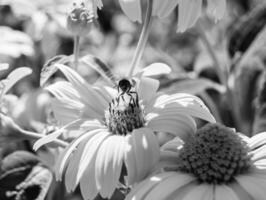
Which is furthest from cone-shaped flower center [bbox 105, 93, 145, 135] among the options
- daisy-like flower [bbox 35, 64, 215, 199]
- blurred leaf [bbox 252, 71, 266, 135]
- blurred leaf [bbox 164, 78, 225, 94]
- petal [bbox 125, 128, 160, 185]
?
blurred leaf [bbox 252, 71, 266, 135]

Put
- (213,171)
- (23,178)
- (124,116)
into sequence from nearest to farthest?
(213,171) < (124,116) < (23,178)

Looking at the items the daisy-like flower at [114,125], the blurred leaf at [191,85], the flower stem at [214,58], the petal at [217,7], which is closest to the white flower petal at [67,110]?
the daisy-like flower at [114,125]

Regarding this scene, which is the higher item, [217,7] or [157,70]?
[217,7]

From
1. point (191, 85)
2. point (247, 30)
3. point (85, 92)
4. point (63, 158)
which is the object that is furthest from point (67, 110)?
point (247, 30)

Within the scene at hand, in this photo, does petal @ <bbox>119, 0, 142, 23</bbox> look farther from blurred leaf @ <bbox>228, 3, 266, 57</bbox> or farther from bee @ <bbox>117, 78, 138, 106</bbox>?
blurred leaf @ <bbox>228, 3, 266, 57</bbox>

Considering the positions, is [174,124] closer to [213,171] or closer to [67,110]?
[213,171]

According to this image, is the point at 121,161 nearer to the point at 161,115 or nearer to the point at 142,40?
the point at 161,115
